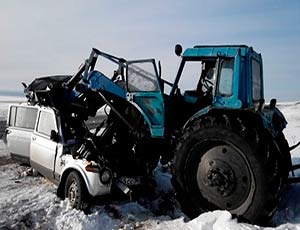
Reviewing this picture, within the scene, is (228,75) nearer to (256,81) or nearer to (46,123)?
(256,81)

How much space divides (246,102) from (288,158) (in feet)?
6.23

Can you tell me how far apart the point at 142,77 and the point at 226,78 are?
189cm

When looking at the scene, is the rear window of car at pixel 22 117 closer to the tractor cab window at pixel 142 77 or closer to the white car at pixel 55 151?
the white car at pixel 55 151

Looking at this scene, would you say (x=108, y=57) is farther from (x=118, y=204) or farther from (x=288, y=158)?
(x=288, y=158)

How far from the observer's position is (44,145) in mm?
8648

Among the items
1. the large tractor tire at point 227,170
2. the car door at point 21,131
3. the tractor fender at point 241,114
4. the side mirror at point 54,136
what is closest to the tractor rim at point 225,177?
the large tractor tire at point 227,170

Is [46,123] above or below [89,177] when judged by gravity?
above

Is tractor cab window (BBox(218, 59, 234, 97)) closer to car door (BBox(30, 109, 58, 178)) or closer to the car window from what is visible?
car door (BBox(30, 109, 58, 178))

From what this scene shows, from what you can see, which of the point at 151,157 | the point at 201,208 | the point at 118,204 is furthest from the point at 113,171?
the point at 201,208

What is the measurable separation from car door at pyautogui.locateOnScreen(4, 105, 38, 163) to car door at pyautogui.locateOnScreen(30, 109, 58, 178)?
1.88 ft

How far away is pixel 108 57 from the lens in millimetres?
8500

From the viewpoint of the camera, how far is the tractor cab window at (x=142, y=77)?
25.2 feet

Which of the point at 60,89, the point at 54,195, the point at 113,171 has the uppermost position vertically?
the point at 60,89

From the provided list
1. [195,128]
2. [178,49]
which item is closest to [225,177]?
[195,128]
